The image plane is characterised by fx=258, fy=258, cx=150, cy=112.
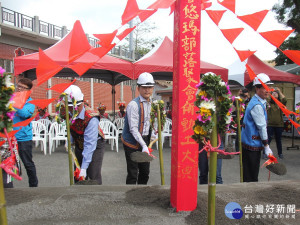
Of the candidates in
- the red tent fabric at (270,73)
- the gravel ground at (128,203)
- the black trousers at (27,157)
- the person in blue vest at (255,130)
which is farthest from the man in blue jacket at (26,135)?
the red tent fabric at (270,73)

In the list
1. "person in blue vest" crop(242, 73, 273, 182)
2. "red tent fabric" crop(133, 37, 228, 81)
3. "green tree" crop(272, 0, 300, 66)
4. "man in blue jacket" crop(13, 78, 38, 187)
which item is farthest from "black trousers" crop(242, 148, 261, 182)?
"green tree" crop(272, 0, 300, 66)

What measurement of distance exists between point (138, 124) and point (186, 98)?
4.36 ft

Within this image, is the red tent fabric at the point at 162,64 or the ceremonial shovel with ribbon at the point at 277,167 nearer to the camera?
the ceremonial shovel with ribbon at the point at 277,167

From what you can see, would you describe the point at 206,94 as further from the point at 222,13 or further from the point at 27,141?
the point at 27,141

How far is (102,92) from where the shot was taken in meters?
24.2

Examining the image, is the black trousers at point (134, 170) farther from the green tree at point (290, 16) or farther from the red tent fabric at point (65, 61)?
the green tree at point (290, 16)

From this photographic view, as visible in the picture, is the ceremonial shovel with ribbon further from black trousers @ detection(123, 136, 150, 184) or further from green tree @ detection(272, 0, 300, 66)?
green tree @ detection(272, 0, 300, 66)

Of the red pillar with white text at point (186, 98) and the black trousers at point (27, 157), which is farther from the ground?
the red pillar with white text at point (186, 98)

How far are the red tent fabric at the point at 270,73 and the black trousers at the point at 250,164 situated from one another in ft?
16.8

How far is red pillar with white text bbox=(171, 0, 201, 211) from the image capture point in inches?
68.8

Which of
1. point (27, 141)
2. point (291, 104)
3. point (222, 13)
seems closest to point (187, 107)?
point (222, 13)

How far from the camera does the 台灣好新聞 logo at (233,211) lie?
1619 millimetres

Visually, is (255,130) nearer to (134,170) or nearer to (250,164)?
(250,164)

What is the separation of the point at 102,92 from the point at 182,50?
22.9 metres
